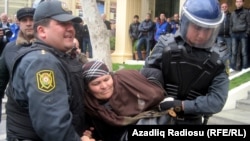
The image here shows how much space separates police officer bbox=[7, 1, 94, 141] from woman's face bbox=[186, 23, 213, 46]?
68 centimetres

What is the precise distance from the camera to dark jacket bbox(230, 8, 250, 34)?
8688 mm

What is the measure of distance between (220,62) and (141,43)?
10.7 metres

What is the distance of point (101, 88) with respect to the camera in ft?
7.11

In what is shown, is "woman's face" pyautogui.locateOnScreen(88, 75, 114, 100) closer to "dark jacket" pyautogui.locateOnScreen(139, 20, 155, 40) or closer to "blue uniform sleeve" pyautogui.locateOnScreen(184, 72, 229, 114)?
"blue uniform sleeve" pyautogui.locateOnScreen(184, 72, 229, 114)

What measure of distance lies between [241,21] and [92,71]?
7.22 m

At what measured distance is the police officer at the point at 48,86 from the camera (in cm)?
183

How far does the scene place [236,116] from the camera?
21.7ft

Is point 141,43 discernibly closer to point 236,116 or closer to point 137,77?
point 236,116

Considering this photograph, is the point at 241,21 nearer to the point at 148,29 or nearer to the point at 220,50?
the point at 148,29

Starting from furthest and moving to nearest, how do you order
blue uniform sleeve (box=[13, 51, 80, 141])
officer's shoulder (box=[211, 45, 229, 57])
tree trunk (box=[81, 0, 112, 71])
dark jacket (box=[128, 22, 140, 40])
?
dark jacket (box=[128, 22, 140, 40]) < tree trunk (box=[81, 0, 112, 71]) < officer's shoulder (box=[211, 45, 229, 57]) < blue uniform sleeve (box=[13, 51, 80, 141])

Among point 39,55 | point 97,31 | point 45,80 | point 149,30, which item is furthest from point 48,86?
point 149,30

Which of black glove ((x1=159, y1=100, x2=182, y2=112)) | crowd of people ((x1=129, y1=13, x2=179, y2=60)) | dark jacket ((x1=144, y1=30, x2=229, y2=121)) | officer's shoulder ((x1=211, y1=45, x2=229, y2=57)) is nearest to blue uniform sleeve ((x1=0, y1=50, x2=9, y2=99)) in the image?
dark jacket ((x1=144, y1=30, x2=229, y2=121))

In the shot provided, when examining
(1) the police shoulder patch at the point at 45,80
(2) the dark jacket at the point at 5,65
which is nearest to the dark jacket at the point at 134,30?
(2) the dark jacket at the point at 5,65

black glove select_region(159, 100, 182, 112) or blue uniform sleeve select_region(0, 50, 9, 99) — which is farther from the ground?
black glove select_region(159, 100, 182, 112)
